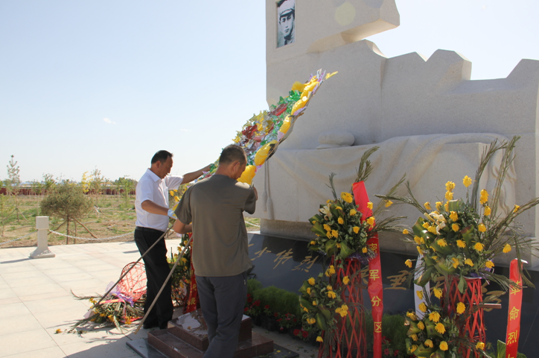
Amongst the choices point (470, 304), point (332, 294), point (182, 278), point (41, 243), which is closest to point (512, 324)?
point (470, 304)

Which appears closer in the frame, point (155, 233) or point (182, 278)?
point (155, 233)

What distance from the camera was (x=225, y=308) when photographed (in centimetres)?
252

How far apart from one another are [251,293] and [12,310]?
280 cm

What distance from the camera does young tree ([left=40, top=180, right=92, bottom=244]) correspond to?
35.2ft

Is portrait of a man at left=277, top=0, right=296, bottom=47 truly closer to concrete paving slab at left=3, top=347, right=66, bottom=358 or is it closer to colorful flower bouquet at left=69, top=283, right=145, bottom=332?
colorful flower bouquet at left=69, top=283, right=145, bottom=332

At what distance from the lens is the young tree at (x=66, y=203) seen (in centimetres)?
1073

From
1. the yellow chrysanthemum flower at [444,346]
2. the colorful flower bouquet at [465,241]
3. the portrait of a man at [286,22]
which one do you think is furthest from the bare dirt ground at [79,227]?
the yellow chrysanthemum flower at [444,346]

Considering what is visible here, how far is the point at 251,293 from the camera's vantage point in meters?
4.21

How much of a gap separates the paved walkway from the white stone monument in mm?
1825

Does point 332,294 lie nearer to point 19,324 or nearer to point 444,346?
point 444,346

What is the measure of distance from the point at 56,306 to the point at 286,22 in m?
4.83

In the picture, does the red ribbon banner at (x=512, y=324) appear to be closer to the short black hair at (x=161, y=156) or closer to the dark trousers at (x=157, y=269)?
the dark trousers at (x=157, y=269)

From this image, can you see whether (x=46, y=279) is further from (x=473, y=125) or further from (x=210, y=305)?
(x=473, y=125)

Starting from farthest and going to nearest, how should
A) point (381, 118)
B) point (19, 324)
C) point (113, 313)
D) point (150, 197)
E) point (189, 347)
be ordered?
point (381, 118)
point (113, 313)
point (19, 324)
point (150, 197)
point (189, 347)
